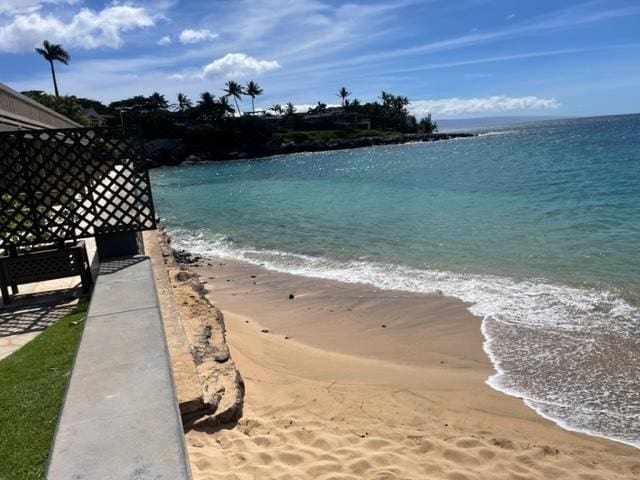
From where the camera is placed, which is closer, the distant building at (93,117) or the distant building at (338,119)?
the distant building at (93,117)

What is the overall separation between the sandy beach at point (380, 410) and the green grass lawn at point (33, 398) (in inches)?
46.7

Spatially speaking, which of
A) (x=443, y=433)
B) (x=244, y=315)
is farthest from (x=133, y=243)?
(x=443, y=433)

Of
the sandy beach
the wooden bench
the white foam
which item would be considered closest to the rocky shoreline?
the white foam

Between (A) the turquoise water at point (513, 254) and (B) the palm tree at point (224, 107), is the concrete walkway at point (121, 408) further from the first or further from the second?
(B) the palm tree at point (224, 107)

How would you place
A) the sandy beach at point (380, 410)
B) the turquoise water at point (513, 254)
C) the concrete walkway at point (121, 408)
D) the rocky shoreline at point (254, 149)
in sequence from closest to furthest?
the concrete walkway at point (121, 408)
the sandy beach at point (380, 410)
the turquoise water at point (513, 254)
the rocky shoreline at point (254, 149)

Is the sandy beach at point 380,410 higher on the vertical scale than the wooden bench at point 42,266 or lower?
lower

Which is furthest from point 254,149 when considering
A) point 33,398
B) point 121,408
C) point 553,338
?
point 121,408

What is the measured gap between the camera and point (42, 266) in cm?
812

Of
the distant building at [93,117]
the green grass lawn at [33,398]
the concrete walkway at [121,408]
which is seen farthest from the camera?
the distant building at [93,117]

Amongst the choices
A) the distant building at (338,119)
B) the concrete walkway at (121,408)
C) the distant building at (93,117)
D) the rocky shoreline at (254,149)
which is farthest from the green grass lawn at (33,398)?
the distant building at (338,119)

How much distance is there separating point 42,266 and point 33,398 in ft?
14.2

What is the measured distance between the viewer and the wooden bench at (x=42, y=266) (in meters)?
Result: 7.94

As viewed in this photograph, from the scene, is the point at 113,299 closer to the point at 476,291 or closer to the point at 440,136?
the point at 476,291

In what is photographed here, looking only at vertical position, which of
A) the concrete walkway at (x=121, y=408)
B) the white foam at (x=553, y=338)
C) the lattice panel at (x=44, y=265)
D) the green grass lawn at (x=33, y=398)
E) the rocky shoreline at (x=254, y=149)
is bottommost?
the white foam at (x=553, y=338)
